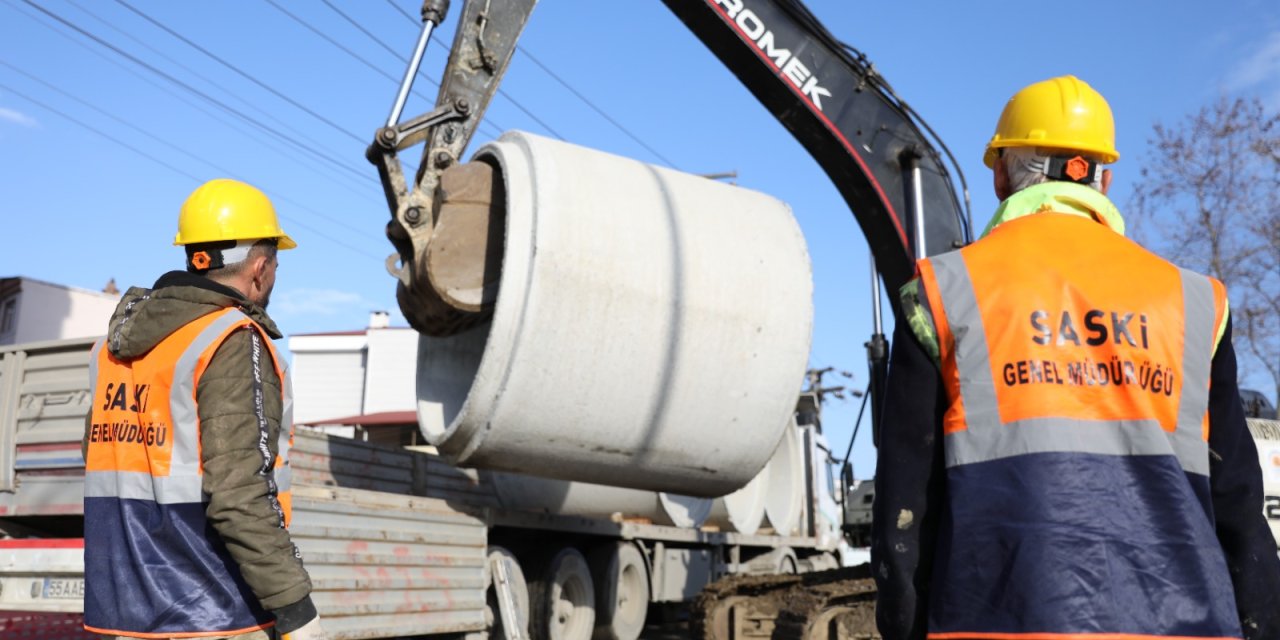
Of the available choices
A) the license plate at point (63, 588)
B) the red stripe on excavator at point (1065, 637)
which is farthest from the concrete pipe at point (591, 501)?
the red stripe on excavator at point (1065, 637)

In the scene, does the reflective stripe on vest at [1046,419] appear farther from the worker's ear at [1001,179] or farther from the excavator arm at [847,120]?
the excavator arm at [847,120]

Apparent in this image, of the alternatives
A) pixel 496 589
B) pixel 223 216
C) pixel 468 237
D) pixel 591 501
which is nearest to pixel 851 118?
pixel 468 237

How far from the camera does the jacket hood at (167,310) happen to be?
313 cm

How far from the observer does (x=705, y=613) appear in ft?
29.8

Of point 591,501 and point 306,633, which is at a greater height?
point 591,501

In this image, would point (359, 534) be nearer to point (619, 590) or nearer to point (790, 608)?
point (790, 608)

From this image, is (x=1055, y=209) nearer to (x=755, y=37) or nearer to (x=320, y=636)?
(x=320, y=636)

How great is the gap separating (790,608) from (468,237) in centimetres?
344

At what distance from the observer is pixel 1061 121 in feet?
8.30

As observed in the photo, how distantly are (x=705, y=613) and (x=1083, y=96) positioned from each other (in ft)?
23.2

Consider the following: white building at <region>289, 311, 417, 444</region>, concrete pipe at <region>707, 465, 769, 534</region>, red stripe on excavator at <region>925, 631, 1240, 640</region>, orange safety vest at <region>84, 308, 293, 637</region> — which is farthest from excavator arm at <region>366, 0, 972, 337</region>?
white building at <region>289, 311, 417, 444</region>

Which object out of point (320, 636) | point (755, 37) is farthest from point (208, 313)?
point (755, 37)

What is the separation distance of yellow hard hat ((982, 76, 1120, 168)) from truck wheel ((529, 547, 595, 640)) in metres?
7.46

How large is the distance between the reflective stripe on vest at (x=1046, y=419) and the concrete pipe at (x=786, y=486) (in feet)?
42.6
